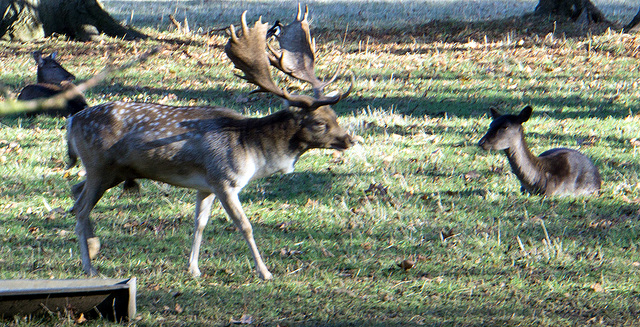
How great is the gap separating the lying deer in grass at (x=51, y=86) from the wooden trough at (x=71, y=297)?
582 centimetres

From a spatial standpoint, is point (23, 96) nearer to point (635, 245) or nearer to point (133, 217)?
point (133, 217)

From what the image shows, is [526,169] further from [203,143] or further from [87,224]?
[87,224]

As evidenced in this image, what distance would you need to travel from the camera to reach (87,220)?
20.3ft

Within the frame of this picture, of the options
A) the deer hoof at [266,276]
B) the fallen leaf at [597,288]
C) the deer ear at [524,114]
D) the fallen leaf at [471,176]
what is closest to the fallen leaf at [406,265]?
the deer hoof at [266,276]

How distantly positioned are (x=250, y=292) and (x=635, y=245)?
3.48 meters

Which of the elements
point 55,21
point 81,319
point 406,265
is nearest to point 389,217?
point 406,265

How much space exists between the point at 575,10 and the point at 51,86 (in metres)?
12.0

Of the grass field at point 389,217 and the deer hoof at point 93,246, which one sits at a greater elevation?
the deer hoof at point 93,246

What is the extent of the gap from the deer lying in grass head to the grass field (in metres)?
0.56

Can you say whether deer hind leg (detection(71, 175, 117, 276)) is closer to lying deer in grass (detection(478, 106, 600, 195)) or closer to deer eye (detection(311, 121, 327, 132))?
deer eye (detection(311, 121, 327, 132))

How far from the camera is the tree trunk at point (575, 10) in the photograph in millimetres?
17078

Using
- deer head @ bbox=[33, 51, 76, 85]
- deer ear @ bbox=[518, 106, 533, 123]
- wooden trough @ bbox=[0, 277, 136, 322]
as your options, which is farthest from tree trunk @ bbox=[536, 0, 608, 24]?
wooden trough @ bbox=[0, 277, 136, 322]

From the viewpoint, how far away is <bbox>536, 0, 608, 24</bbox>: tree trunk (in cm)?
1708

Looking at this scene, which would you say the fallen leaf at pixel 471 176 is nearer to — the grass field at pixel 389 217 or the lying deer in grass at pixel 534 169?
the grass field at pixel 389 217
